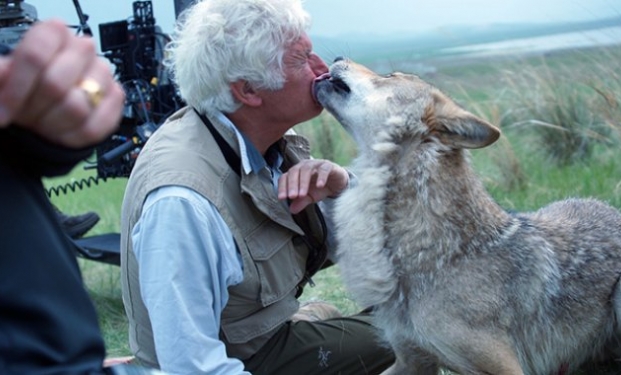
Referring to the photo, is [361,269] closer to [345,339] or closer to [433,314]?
[433,314]

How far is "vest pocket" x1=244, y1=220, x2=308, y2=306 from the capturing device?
3.30 m

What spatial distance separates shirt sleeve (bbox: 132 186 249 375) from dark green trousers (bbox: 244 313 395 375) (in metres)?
0.70

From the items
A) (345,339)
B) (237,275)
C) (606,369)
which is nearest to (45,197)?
(237,275)

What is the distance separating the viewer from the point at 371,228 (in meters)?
3.34

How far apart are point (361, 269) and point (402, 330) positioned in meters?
0.29

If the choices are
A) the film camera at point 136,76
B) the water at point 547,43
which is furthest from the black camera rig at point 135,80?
the water at point 547,43

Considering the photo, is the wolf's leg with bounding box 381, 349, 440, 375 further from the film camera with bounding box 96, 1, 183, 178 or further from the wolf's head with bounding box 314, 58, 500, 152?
the film camera with bounding box 96, 1, 183, 178

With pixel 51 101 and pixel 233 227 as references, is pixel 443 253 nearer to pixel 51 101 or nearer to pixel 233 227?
pixel 233 227

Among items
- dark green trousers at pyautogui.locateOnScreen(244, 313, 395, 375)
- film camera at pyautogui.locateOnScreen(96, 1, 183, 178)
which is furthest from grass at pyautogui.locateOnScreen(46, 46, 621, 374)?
dark green trousers at pyautogui.locateOnScreen(244, 313, 395, 375)

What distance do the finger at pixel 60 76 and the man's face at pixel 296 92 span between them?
2170mm

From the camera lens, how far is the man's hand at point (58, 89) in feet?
3.85

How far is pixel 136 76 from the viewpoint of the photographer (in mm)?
5945

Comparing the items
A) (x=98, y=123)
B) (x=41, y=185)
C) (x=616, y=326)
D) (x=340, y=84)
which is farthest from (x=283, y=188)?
(x=98, y=123)

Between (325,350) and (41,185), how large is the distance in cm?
254
